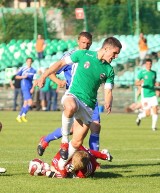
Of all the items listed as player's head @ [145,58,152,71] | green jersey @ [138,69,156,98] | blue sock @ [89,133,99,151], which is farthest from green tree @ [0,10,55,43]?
blue sock @ [89,133,99,151]

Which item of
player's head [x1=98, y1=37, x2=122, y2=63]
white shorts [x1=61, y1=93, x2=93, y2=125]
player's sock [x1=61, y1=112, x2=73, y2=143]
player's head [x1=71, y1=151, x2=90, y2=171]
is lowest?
player's head [x1=71, y1=151, x2=90, y2=171]

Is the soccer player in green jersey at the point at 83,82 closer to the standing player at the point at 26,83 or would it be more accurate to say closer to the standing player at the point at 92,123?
the standing player at the point at 92,123

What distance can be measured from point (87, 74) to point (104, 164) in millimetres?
3075

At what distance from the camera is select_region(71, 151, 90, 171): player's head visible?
451 inches

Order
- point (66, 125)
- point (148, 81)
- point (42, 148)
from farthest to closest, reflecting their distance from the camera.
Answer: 1. point (148, 81)
2. point (42, 148)
3. point (66, 125)

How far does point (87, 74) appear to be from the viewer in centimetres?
1161

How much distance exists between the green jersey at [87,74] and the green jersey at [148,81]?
1505cm

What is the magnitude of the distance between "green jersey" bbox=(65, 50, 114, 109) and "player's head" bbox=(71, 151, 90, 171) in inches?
27.7

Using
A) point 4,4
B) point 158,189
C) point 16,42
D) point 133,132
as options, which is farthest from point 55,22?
point 158,189

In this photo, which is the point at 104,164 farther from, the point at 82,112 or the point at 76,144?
the point at 82,112

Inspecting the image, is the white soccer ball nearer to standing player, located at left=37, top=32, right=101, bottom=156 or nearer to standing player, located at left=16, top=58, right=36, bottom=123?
standing player, located at left=37, top=32, right=101, bottom=156

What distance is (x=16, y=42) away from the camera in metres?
48.1

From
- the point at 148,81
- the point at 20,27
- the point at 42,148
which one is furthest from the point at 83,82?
the point at 20,27

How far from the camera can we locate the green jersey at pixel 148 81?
2677 cm
